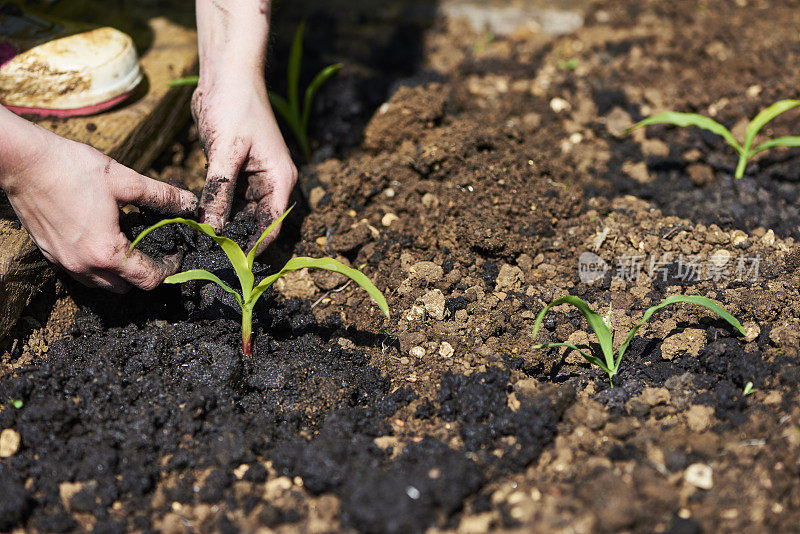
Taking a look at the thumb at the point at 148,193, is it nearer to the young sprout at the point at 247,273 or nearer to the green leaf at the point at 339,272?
the young sprout at the point at 247,273

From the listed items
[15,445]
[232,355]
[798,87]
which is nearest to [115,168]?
[232,355]

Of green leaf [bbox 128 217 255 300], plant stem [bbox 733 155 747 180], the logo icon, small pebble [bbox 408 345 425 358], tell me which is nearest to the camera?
green leaf [bbox 128 217 255 300]

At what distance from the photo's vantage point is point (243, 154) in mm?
1959

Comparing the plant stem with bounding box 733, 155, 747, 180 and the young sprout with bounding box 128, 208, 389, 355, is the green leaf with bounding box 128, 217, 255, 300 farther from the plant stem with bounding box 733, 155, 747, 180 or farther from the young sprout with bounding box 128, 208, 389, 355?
the plant stem with bounding box 733, 155, 747, 180

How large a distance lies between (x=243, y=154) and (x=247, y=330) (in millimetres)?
554

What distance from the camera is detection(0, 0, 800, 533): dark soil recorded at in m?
1.48

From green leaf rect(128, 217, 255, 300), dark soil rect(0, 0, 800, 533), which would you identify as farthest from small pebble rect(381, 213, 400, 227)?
green leaf rect(128, 217, 255, 300)

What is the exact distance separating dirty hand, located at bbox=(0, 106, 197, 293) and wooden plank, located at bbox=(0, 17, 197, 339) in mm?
152

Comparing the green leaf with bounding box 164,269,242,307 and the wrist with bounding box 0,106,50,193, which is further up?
the wrist with bounding box 0,106,50,193

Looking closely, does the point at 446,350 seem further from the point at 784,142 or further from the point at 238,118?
the point at 784,142

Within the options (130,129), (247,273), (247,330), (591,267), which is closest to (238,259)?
(247,273)

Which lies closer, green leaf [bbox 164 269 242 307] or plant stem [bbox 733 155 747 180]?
green leaf [bbox 164 269 242 307]

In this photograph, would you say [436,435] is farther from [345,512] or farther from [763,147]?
[763,147]

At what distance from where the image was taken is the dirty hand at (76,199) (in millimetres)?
1633
